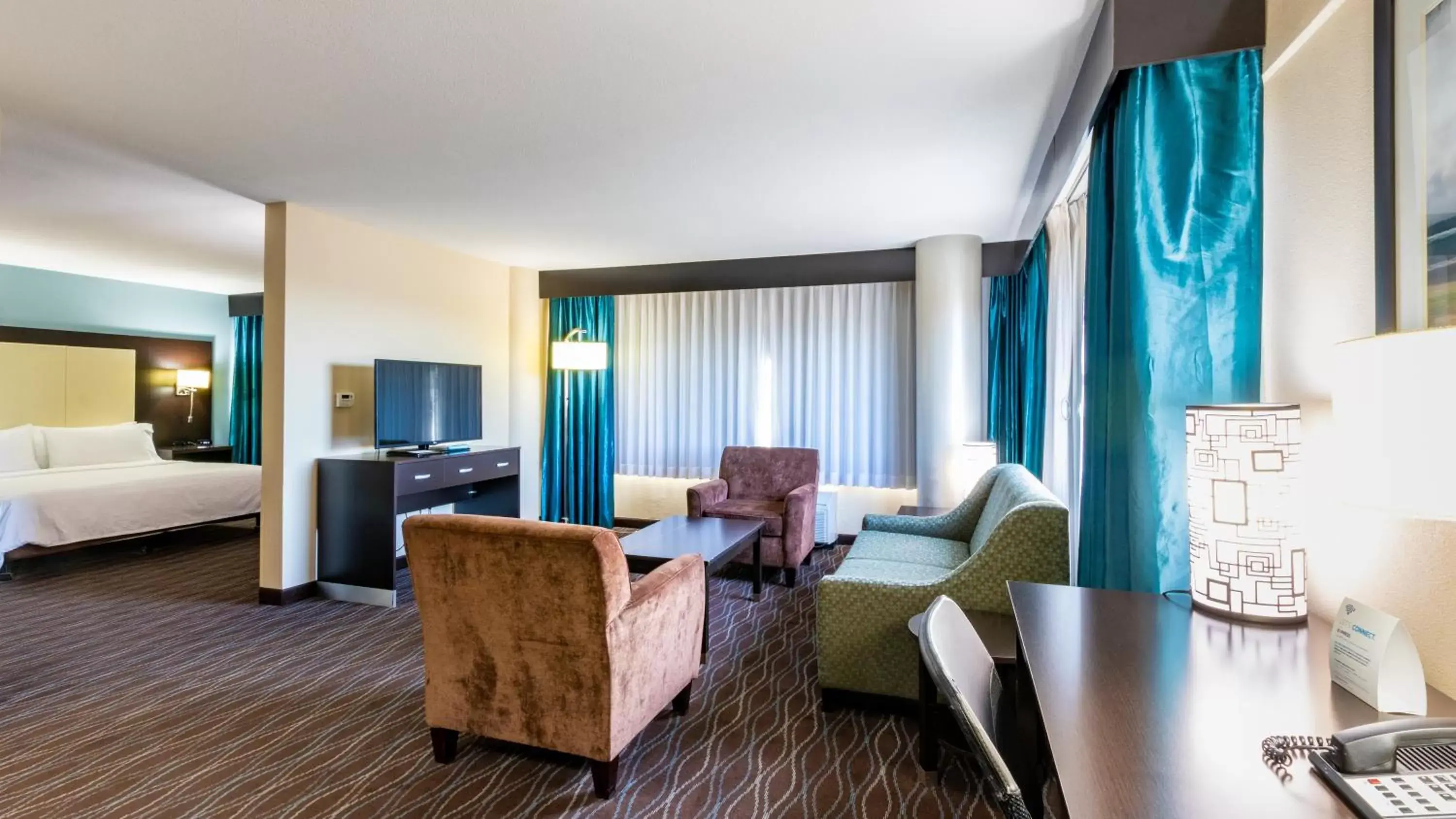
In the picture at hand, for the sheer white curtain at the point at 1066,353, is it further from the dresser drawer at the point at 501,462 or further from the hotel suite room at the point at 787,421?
the dresser drawer at the point at 501,462

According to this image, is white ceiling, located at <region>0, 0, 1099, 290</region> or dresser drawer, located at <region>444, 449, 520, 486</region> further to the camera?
dresser drawer, located at <region>444, 449, 520, 486</region>

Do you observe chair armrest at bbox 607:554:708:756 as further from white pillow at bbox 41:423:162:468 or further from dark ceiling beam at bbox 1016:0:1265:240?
white pillow at bbox 41:423:162:468

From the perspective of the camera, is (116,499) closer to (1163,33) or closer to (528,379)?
(528,379)

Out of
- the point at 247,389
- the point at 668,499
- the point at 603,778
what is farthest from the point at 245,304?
the point at 603,778

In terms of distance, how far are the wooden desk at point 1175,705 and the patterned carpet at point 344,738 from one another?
92 cm

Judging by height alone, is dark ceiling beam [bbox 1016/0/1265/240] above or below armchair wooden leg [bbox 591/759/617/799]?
above

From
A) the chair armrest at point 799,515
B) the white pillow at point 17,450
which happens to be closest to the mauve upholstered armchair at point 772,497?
the chair armrest at point 799,515

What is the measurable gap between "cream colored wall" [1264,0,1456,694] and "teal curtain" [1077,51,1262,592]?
54mm

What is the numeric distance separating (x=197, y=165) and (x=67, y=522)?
3018 millimetres

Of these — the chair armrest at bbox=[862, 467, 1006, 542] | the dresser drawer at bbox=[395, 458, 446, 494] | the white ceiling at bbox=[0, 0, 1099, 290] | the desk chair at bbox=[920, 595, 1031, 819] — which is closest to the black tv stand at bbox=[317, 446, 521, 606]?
the dresser drawer at bbox=[395, 458, 446, 494]

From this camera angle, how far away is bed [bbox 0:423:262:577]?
4359 millimetres

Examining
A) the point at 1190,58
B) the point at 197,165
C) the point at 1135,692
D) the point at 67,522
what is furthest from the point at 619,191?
the point at 67,522

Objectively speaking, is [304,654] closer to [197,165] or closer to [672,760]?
[672,760]

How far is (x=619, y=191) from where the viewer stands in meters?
3.59
